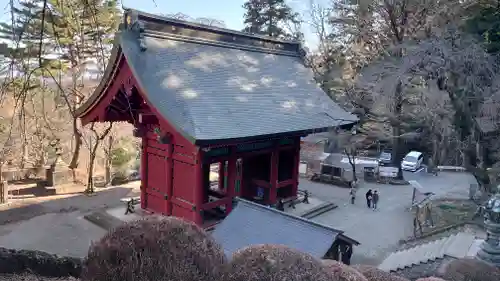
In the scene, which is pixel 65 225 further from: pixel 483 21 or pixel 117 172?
pixel 483 21

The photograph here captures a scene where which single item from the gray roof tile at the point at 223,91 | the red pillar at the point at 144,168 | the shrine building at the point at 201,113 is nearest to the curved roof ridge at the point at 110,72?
the shrine building at the point at 201,113

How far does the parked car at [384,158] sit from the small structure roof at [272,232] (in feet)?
56.0

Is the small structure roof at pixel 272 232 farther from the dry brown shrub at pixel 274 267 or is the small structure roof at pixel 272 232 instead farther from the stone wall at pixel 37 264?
the dry brown shrub at pixel 274 267

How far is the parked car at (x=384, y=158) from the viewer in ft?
77.8

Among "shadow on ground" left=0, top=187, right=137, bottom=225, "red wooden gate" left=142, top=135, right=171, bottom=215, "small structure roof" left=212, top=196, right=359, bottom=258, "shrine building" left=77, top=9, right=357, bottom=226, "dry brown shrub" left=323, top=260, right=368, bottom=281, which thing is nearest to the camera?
"dry brown shrub" left=323, top=260, right=368, bottom=281

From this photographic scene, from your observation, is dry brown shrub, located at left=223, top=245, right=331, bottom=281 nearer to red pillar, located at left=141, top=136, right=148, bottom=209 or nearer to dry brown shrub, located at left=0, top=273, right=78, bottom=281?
dry brown shrub, located at left=0, top=273, right=78, bottom=281

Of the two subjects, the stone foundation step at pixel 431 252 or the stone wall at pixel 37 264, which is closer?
the stone wall at pixel 37 264

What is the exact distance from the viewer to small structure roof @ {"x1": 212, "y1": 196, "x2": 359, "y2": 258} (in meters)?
7.05

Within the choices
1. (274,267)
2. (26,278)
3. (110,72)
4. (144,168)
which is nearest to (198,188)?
(144,168)

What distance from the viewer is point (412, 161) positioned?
23.0 metres

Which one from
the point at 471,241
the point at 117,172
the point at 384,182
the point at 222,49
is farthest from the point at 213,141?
the point at 384,182

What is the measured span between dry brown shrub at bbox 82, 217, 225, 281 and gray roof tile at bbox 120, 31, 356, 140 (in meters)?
6.01

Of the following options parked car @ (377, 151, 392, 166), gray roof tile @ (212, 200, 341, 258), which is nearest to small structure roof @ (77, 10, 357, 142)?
gray roof tile @ (212, 200, 341, 258)

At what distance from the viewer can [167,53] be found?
11289 mm
